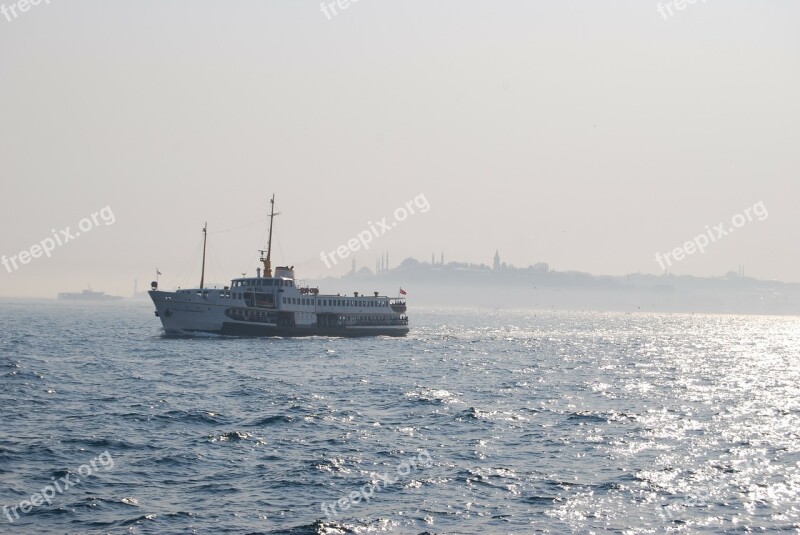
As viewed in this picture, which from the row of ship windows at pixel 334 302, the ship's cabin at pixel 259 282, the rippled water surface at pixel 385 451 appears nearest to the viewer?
the rippled water surface at pixel 385 451

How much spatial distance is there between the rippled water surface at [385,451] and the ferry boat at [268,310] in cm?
2725

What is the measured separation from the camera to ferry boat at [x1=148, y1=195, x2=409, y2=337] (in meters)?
93.4

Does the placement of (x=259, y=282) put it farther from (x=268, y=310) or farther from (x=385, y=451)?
(x=385, y=451)

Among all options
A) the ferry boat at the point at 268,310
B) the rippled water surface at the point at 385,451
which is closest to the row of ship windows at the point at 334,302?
the ferry boat at the point at 268,310

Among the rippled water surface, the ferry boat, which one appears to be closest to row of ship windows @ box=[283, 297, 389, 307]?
the ferry boat

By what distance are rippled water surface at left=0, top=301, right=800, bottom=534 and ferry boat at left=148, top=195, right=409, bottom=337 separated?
27.2m

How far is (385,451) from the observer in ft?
108

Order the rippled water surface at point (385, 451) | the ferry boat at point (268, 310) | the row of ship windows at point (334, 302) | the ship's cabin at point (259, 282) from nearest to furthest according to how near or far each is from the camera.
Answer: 1. the rippled water surface at point (385, 451)
2. the ferry boat at point (268, 310)
3. the ship's cabin at point (259, 282)
4. the row of ship windows at point (334, 302)

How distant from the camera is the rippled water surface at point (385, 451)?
24219 mm

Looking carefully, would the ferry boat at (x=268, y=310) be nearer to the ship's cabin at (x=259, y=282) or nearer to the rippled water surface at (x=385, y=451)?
the ship's cabin at (x=259, y=282)

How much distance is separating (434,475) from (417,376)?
33.7 m

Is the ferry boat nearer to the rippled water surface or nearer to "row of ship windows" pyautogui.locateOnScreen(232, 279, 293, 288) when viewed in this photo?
"row of ship windows" pyautogui.locateOnScreen(232, 279, 293, 288)

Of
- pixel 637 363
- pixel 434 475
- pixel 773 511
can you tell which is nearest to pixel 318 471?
pixel 434 475

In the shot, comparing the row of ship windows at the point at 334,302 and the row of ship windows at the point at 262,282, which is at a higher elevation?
the row of ship windows at the point at 262,282
